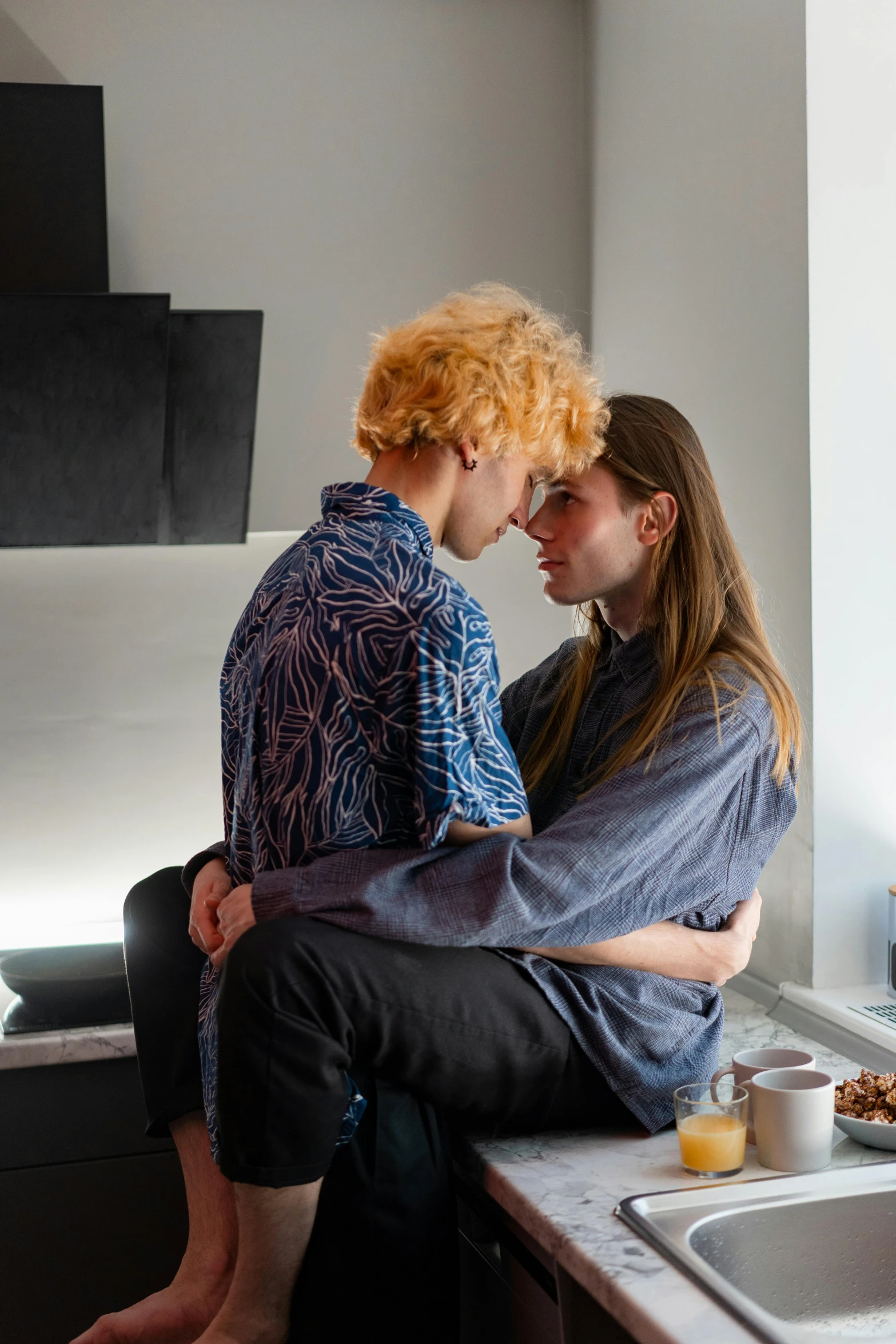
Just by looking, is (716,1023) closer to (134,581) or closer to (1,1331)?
(1,1331)

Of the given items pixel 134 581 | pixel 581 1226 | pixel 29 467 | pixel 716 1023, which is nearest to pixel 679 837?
pixel 716 1023

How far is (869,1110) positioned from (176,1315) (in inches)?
30.3

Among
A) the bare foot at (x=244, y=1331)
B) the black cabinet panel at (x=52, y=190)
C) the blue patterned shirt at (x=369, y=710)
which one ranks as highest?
the black cabinet panel at (x=52, y=190)

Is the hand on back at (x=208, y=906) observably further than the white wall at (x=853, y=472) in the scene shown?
No

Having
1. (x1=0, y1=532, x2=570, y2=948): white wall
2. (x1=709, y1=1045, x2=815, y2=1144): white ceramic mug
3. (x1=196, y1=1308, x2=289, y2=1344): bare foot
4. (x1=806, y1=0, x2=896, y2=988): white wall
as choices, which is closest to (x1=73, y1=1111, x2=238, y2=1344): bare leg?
(x1=196, y1=1308, x2=289, y2=1344): bare foot

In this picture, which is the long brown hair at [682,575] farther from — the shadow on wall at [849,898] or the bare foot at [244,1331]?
the bare foot at [244,1331]

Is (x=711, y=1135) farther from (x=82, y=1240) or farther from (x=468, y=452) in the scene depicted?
(x=82, y=1240)

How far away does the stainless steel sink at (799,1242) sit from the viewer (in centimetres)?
105

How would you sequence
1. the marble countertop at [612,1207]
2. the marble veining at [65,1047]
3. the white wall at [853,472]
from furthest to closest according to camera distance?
the marble veining at [65,1047], the white wall at [853,472], the marble countertop at [612,1207]

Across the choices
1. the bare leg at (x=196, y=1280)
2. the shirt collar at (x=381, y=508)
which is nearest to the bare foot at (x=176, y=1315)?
the bare leg at (x=196, y=1280)

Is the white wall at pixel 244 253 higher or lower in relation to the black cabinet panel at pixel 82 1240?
higher

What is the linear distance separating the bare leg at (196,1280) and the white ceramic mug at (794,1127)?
57cm

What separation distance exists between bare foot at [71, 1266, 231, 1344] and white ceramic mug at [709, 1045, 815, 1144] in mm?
583

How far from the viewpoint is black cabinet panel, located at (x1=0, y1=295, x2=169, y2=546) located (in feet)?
6.07
